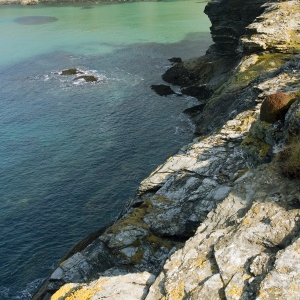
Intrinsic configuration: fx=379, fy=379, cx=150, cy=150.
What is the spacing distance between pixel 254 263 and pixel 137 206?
1674 centimetres

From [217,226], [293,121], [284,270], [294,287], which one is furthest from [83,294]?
[293,121]

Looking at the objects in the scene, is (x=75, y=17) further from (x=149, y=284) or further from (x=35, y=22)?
(x=149, y=284)

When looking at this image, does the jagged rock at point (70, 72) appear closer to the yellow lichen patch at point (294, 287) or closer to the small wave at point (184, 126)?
the small wave at point (184, 126)

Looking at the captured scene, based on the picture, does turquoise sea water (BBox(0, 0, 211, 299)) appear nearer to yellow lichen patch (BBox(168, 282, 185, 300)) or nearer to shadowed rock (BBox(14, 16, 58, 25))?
shadowed rock (BBox(14, 16, 58, 25))

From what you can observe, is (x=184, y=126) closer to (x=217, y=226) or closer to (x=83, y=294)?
(x=217, y=226)

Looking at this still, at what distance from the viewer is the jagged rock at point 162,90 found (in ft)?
225

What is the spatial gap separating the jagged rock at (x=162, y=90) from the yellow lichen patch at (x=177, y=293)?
5782 cm

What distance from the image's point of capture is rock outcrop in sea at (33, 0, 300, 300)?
11695 millimetres

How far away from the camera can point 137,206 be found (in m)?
27.8

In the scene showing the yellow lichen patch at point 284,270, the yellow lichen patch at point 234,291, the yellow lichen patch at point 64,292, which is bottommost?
the yellow lichen patch at point 64,292

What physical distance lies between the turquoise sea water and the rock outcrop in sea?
6552 mm

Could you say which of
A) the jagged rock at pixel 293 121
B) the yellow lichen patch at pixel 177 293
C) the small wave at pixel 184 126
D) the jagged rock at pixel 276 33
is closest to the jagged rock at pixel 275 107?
the jagged rock at pixel 293 121

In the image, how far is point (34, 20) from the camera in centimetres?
13438

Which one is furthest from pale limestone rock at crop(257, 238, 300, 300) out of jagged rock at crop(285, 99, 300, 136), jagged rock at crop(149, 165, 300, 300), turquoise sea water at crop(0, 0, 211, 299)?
turquoise sea water at crop(0, 0, 211, 299)
